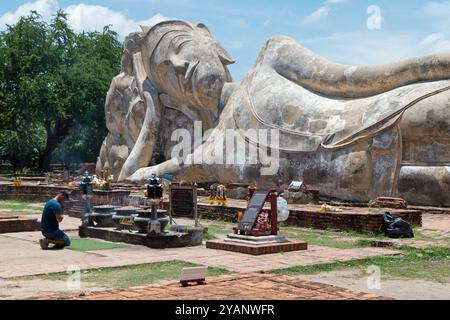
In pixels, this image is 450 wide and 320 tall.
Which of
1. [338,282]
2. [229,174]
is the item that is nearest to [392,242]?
[338,282]

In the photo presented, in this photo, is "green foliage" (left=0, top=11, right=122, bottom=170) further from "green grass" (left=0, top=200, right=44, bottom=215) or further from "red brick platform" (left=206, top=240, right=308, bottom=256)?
"red brick platform" (left=206, top=240, right=308, bottom=256)

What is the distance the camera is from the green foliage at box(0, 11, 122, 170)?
108 feet

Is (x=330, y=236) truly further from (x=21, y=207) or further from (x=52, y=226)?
(x=21, y=207)

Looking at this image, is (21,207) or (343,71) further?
(21,207)

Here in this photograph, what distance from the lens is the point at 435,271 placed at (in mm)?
7082

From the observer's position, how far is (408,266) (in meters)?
7.48

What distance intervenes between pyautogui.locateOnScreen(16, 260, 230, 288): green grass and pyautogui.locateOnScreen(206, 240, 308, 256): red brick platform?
94 cm

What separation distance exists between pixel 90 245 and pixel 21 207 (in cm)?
760

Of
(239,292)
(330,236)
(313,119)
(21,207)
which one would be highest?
(313,119)

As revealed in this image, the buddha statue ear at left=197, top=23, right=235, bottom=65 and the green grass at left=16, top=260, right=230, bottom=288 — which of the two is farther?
the buddha statue ear at left=197, top=23, right=235, bottom=65

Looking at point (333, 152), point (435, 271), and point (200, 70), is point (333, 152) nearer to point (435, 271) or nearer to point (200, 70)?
point (200, 70)

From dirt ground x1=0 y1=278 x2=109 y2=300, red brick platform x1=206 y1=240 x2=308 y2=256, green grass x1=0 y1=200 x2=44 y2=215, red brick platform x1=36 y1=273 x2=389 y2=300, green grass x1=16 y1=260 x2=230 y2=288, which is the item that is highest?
green grass x1=0 y1=200 x2=44 y2=215

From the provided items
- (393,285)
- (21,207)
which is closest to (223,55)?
(21,207)

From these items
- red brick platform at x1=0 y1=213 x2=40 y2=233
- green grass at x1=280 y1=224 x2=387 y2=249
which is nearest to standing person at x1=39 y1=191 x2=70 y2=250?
red brick platform at x1=0 y1=213 x2=40 y2=233
